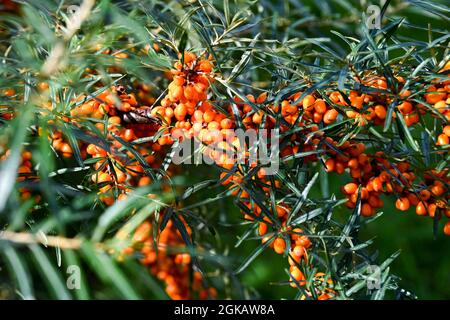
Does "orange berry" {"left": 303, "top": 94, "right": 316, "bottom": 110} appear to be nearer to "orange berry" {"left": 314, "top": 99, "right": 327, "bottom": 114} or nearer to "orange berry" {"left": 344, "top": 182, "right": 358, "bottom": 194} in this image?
"orange berry" {"left": 314, "top": 99, "right": 327, "bottom": 114}

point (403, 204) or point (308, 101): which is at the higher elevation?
point (308, 101)

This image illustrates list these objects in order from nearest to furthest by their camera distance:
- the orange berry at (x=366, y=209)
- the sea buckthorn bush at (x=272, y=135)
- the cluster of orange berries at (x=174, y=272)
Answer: the sea buckthorn bush at (x=272, y=135) < the orange berry at (x=366, y=209) < the cluster of orange berries at (x=174, y=272)

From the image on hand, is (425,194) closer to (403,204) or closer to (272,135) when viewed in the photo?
(403,204)

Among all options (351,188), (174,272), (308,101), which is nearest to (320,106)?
(308,101)

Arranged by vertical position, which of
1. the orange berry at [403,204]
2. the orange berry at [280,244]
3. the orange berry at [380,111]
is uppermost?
the orange berry at [380,111]

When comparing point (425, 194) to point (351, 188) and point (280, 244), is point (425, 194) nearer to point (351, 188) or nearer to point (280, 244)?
point (351, 188)

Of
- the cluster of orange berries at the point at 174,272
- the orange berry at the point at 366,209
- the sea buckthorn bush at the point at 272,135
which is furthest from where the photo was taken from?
the cluster of orange berries at the point at 174,272

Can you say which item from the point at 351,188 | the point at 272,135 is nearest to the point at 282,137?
the point at 272,135

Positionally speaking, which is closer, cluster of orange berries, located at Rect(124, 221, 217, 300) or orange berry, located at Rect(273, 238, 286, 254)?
orange berry, located at Rect(273, 238, 286, 254)

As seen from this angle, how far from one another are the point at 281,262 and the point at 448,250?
56 centimetres

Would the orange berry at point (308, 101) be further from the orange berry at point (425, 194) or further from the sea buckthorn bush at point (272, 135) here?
the orange berry at point (425, 194)

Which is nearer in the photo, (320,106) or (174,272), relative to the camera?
(320,106)

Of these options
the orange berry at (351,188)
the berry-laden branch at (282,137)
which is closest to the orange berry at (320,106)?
the berry-laden branch at (282,137)

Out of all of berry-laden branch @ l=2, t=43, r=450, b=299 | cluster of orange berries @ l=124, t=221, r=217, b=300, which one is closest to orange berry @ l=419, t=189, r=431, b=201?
berry-laden branch @ l=2, t=43, r=450, b=299
